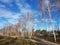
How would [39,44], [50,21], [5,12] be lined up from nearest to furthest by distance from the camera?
[5,12], [39,44], [50,21]

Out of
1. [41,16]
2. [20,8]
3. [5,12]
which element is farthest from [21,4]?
[41,16]

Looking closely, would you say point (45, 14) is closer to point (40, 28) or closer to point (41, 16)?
point (41, 16)

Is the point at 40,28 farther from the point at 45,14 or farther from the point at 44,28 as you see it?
the point at 45,14

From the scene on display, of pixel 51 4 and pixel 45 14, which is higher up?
pixel 51 4

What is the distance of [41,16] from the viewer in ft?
26.6

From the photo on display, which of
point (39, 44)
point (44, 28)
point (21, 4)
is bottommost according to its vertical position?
point (39, 44)

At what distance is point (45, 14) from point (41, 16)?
0.37m

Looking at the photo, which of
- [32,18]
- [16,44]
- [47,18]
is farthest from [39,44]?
[47,18]

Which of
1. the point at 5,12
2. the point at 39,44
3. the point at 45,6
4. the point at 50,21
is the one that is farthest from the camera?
the point at 45,6

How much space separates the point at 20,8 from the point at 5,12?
0.88m

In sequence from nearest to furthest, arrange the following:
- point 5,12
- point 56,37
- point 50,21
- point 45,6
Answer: point 5,12
point 56,37
point 50,21
point 45,6

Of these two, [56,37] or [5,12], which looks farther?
[56,37]

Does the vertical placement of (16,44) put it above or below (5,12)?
below

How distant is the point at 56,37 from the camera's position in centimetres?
722
